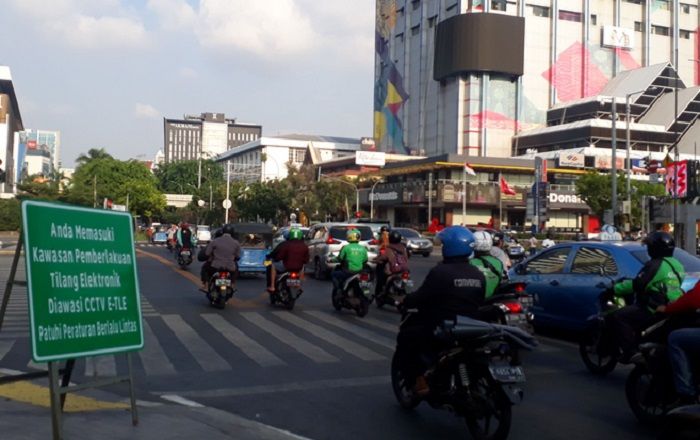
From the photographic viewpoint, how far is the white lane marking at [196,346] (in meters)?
9.73

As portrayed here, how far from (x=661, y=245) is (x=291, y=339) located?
5.63m

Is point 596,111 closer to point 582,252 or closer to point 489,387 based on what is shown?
point 582,252

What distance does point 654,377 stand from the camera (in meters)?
6.72

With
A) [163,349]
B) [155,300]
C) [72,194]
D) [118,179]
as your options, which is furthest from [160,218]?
[163,349]

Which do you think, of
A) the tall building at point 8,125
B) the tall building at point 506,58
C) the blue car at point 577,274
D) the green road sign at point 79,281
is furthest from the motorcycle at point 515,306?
the tall building at point 8,125

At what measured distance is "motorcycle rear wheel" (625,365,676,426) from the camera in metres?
6.70

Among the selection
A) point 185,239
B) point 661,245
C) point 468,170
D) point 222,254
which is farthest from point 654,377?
point 468,170

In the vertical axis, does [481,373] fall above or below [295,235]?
below

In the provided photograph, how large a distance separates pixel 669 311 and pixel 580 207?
219 ft

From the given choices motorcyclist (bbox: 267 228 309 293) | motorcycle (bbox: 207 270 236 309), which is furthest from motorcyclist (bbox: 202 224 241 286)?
motorcyclist (bbox: 267 228 309 293)

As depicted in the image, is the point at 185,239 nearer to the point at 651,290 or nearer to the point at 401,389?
the point at 401,389

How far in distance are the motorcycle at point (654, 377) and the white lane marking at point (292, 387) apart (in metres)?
2.67

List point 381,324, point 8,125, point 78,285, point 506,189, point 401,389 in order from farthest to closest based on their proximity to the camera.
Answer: point 8,125
point 506,189
point 381,324
point 401,389
point 78,285

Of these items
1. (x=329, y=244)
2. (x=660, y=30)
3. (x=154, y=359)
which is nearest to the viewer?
(x=154, y=359)
